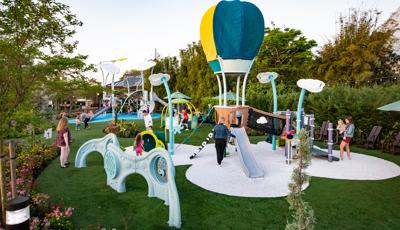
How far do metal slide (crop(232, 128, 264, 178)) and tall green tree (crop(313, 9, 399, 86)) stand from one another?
1642 cm

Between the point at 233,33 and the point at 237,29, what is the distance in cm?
26

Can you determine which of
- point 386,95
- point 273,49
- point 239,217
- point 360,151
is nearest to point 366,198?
point 239,217

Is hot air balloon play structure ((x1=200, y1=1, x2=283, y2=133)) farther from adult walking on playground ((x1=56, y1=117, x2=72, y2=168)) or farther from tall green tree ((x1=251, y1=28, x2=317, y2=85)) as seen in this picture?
tall green tree ((x1=251, y1=28, x2=317, y2=85))

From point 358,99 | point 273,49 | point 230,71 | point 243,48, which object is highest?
point 273,49

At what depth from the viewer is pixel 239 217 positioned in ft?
18.3

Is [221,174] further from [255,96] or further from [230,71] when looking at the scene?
[255,96]

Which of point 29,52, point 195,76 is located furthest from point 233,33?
point 195,76

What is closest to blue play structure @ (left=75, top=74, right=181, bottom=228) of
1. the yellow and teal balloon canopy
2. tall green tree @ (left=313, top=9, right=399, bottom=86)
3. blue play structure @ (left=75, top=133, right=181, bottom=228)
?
blue play structure @ (left=75, top=133, right=181, bottom=228)

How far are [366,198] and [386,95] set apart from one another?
26.7 ft

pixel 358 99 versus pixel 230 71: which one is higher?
pixel 230 71

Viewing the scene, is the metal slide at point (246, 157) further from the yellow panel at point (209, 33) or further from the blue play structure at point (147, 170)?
the yellow panel at point (209, 33)

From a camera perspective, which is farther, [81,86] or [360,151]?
[360,151]

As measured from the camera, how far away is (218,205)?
6184 millimetres

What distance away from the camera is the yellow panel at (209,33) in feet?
43.3
